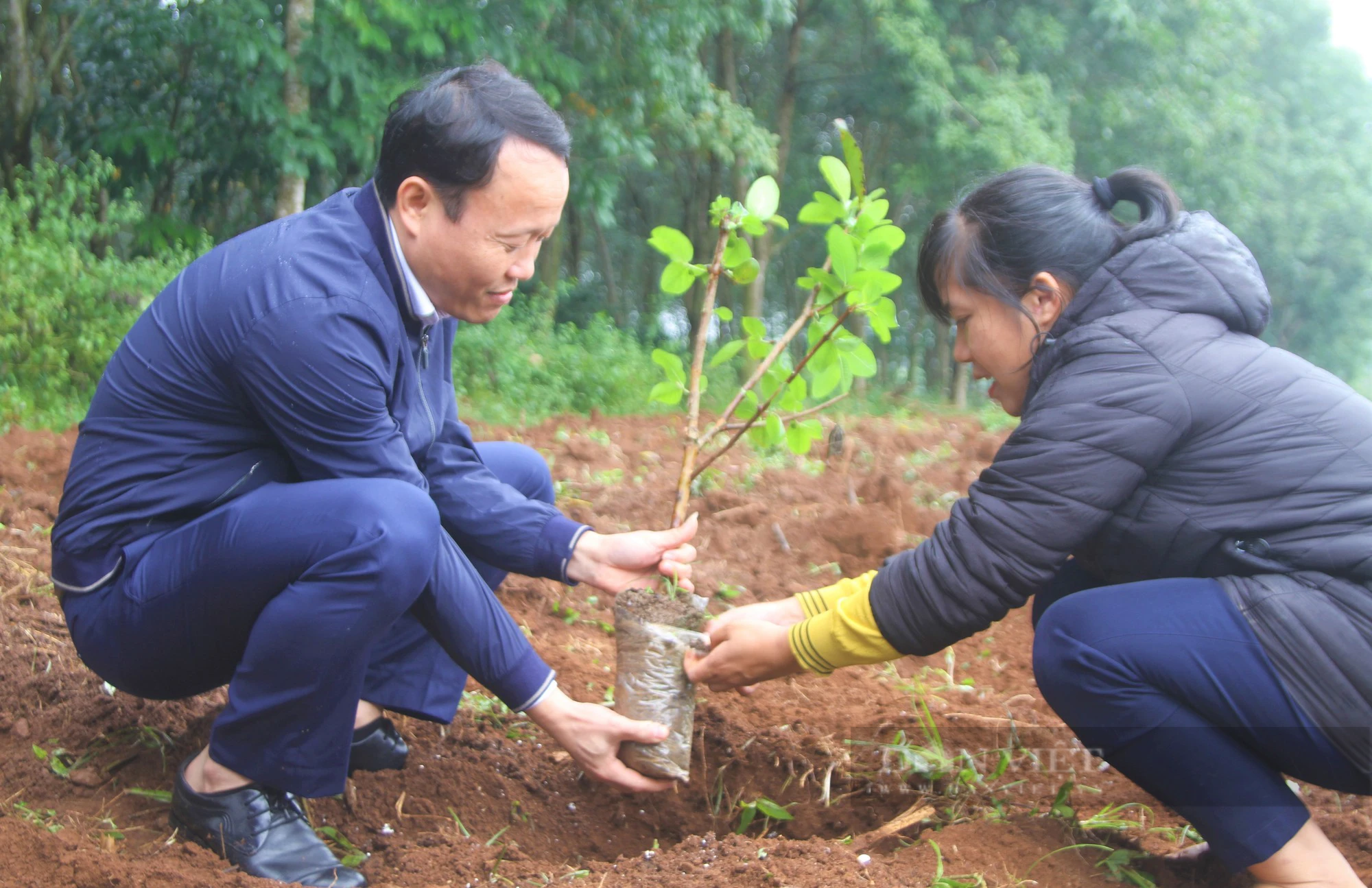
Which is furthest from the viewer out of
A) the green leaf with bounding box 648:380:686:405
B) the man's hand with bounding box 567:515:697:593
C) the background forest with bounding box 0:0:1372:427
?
the background forest with bounding box 0:0:1372:427

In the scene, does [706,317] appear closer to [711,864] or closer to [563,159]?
[563,159]

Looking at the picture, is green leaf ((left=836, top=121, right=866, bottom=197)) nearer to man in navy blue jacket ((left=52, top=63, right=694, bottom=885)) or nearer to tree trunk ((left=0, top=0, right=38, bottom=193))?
man in navy blue jacket ((left=52, top=63, right=694, bottom=885))

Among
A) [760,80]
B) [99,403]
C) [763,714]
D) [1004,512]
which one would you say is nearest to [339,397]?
[99,403]

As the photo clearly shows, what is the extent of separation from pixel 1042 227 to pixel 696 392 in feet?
2.66

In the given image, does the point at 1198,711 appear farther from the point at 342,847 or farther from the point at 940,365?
the point at 940,365

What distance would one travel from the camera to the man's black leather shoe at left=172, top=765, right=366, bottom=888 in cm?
185

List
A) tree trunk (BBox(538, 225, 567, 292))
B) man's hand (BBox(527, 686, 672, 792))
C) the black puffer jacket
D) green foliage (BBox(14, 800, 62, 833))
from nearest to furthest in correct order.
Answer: the black puffer jacket, green foliage (BBox(14, 800, 62, 833)), man's hand (BBox(527, 686, 672, 792)), tree trunk (BBox(538, 225, 567, 292))

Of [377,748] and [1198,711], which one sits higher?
[1198,711]

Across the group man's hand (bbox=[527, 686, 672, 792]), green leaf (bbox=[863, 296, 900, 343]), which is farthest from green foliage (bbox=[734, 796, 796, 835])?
green leaf (bbox=[863, 296, 900, 343])

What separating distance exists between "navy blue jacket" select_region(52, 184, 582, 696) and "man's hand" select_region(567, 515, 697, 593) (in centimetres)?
30

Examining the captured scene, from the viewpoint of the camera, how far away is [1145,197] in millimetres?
1953

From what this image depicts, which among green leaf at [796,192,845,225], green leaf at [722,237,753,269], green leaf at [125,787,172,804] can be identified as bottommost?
green leaf at [125,787,172,804]

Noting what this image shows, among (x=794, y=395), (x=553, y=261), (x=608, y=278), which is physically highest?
(x=794, y=395)

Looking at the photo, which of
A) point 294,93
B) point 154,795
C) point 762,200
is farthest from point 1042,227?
point 294,93
